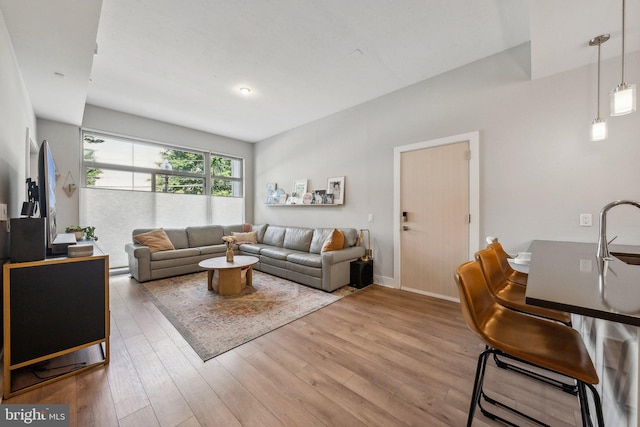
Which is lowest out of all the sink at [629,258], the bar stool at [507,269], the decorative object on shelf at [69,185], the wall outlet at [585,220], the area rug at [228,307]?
the area rug at [228,307]

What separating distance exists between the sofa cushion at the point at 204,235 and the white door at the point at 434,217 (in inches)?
147

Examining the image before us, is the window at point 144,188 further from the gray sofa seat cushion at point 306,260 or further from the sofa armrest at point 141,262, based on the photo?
the gray sofa seat cushion at point 306,260

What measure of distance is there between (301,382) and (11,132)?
10.7ft

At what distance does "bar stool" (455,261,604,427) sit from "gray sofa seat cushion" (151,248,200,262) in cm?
434

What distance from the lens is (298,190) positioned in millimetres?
5137

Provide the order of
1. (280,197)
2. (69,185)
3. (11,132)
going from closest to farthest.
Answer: (11,132)
(69,185)
(280,197)

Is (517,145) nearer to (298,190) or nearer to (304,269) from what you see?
(304,269)

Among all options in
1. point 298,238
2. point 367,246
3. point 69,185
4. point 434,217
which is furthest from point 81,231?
point 434,217

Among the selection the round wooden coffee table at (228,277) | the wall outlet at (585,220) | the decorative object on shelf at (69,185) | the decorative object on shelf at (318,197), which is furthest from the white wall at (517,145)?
the decorative object on shelf at (69,185)

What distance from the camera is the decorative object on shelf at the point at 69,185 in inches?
156

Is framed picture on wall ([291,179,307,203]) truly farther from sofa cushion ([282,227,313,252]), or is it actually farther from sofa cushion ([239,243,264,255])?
sofa cushion ([239,243,264,255])

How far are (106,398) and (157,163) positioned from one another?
14.4 feet

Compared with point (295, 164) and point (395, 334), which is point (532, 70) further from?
point (295, 164)

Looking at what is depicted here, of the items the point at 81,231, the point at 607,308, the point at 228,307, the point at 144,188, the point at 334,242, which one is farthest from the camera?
the point at 144,188
